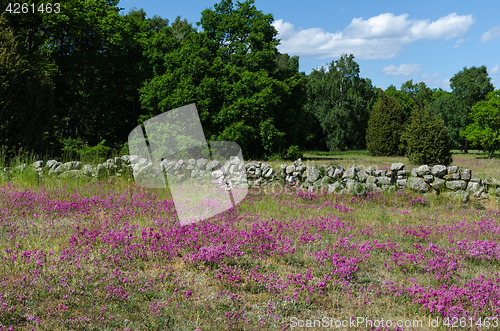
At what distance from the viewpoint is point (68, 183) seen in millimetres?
9852

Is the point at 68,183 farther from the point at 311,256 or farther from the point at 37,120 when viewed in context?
the point at 311,256

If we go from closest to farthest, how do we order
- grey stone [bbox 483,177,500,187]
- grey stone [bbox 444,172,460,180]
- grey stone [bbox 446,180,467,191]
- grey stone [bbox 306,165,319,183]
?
grey stone [bbox 483,177,500,187] < grey stone [bbox 446,180,467,191] < grey stone [bbox 444,172,460,180] < grey stone [bbox 306,165,319,183]

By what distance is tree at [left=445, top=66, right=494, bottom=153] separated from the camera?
36312 millimetres

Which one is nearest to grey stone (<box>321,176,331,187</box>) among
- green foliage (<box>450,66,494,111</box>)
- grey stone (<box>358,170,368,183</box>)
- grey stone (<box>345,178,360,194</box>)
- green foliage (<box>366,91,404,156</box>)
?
grey stone (<box>345,178,360,194</box>)

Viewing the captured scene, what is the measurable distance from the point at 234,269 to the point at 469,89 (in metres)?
40.1

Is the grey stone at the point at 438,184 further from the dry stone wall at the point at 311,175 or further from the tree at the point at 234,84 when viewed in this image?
the tree at the point at 234,84

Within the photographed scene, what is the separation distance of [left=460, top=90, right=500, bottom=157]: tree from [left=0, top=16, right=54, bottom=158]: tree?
29211 millimetres

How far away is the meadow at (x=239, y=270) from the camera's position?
355cm

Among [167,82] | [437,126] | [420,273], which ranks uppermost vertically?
[167,82]

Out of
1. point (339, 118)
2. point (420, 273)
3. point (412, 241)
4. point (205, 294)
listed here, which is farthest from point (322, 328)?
point (339, 118)

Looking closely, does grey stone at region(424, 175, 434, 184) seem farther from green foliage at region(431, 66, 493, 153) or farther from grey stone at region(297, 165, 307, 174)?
green foliage at region(431, 66, 493, 153)

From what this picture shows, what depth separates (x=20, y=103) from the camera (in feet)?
39.1

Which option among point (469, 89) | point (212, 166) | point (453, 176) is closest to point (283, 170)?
point (212, 166)

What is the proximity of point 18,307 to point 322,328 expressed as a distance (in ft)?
9.57
